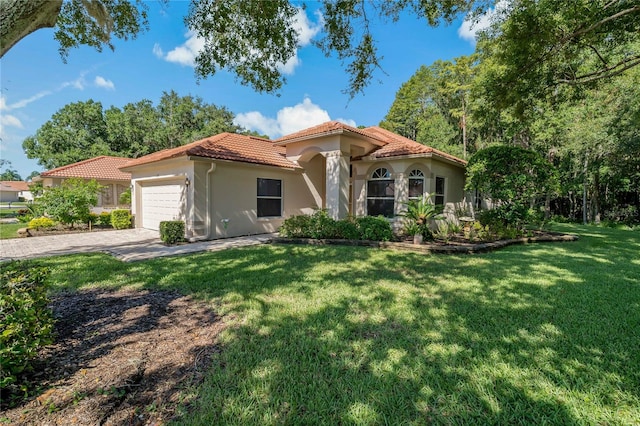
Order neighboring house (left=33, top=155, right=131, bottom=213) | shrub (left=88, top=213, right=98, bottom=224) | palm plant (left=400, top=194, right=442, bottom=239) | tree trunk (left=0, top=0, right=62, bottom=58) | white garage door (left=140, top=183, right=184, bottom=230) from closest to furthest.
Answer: tree trunk (left=0, top=0, right=62, bottom=58), palm plant (left=400, top=194, right=442, bottom=239), white garage door (left=140, top=183, right=184, bottom=230), shrub (left=88, top=213, right=98, bottom=224), neighboring house (left=33, top=155, right=131, bottom=213)

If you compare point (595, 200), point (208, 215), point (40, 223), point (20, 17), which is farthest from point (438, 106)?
point (20, 17)

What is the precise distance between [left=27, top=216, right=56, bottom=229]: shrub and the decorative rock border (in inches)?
454

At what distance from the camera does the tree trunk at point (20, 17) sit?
2193mm

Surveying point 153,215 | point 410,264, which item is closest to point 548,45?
point 410,264

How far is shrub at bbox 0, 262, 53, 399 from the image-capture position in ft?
7.23

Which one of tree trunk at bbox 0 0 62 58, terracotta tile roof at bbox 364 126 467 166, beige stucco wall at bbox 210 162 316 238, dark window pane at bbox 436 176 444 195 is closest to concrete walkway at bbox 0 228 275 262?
beige stucco wall at bbox 210 162 316 238

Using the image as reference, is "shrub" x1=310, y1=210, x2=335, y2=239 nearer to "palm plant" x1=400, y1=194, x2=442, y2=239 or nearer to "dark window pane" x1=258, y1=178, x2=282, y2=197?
"palm plant" x1=400, y1=194, x2=442, y2=239

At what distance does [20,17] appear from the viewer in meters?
2.27

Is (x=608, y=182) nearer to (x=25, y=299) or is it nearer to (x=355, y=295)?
(x=355, y=295)

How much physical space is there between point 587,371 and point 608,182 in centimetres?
2600

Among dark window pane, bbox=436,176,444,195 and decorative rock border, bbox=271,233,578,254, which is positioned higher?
dark window pane, bbox=436,176,444,195

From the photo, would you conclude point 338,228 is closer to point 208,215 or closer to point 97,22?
point 208,215

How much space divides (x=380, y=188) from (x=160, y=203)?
10.2 m

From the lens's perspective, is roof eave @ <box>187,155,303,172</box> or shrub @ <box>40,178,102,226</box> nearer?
roof eave @ <box>187,155,303,172</box>
